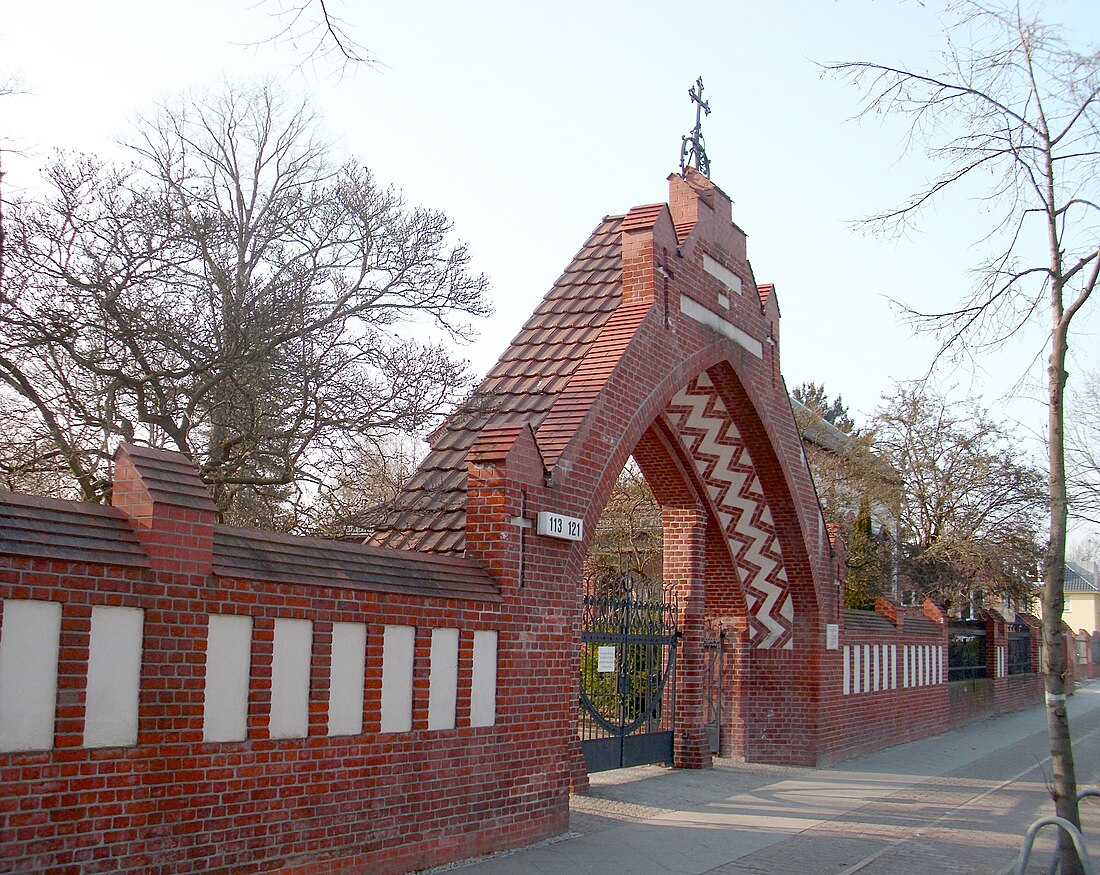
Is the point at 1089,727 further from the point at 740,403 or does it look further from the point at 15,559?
the point at 15,559

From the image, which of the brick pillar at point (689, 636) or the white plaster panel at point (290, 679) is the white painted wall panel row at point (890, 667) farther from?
the white plaster panel at point (290, 679)

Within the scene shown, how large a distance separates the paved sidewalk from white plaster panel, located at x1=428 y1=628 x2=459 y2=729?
3.63 ft

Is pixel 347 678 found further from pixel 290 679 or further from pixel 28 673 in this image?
pixel 28 673

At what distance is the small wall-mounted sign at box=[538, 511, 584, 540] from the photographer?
9617 mm

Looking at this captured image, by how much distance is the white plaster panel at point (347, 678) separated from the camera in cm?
749

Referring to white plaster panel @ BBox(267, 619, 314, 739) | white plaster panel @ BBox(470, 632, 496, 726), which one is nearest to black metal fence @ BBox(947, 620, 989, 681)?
white plaster panel @ BBox(470, 632, 496, 726)

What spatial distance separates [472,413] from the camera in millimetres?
11836

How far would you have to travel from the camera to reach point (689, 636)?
571 inches

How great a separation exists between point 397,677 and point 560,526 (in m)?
2.36

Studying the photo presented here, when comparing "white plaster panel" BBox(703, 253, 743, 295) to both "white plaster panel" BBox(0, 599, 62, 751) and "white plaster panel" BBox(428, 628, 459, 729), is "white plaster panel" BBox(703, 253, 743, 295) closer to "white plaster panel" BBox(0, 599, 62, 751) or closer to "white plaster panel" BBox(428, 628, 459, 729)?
"white plaster panel" BBox(428, 628, 459, 729)

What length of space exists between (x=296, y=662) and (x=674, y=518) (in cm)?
838

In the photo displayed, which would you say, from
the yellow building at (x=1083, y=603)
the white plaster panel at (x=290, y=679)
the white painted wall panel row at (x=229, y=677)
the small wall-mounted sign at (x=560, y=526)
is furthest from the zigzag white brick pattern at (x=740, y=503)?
the yellow building at (x=1083, y=603)

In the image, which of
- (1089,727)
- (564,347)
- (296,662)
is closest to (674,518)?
(564,347)

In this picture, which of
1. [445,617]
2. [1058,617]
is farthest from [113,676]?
[1058,617]
